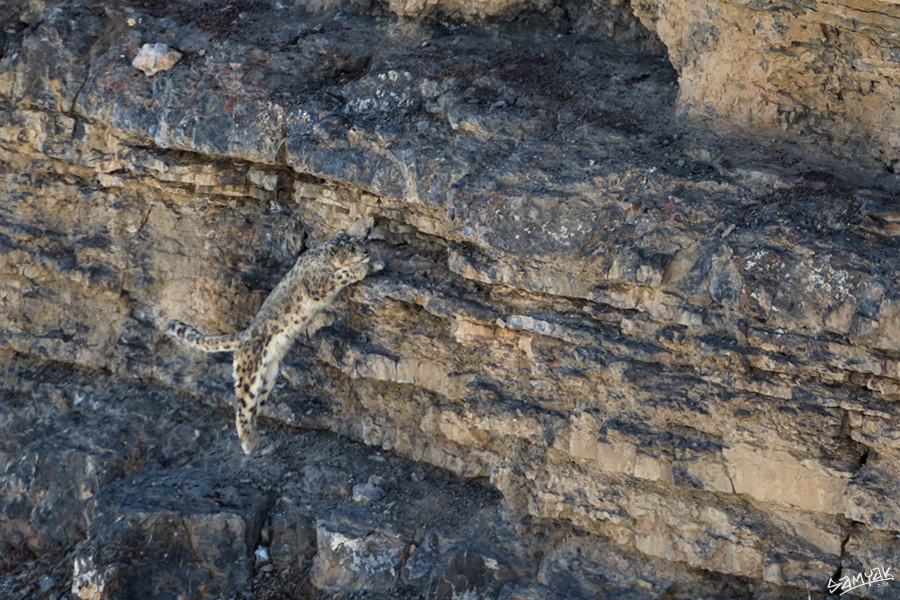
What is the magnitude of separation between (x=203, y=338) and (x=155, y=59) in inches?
133

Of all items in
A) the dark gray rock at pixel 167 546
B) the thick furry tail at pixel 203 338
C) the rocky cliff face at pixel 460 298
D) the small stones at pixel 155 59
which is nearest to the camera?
the rocky cliff face at pixel 460 298

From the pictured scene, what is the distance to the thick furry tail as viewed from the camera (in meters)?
11.1

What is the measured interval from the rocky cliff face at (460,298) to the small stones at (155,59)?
16 centimetres

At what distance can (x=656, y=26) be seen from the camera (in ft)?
33.1

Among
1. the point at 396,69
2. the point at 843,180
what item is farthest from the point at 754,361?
the point at 396,69

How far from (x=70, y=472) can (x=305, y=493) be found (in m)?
2.90

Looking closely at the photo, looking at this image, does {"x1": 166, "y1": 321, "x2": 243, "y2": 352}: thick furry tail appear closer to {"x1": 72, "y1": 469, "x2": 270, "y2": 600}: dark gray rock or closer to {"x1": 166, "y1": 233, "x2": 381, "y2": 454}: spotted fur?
{"x1": 166, "y1": 233, "x2": 381, "y2": 454}: spotted fur

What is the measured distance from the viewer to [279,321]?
1099cm

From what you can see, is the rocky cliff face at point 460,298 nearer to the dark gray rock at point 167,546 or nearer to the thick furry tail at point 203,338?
the dark gray rock at point 167,546

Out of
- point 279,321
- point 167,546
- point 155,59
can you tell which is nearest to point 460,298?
point 279,321

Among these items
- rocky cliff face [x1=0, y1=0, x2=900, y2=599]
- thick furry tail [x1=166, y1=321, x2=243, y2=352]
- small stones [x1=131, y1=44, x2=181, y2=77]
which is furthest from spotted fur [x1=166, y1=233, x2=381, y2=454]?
small stones [x1=131, y1=44, x2=181, y2=77]

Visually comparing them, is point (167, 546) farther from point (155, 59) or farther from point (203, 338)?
point (155, 59)

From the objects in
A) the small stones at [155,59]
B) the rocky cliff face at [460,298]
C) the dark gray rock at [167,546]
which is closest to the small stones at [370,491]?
the rocky cliff face at [460,298]

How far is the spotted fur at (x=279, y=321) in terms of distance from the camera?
35.0ft
